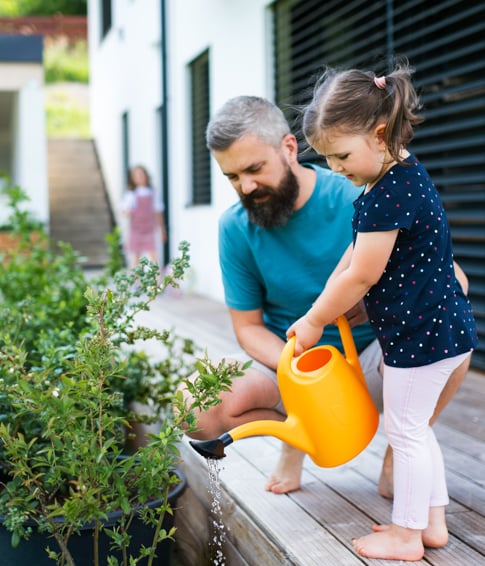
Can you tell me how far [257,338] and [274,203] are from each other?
0.40 m

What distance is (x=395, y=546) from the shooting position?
1933 mm

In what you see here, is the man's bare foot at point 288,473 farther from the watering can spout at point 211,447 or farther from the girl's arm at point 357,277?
the watering can spout at point 211,447

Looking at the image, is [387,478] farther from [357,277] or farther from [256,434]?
[357,277]

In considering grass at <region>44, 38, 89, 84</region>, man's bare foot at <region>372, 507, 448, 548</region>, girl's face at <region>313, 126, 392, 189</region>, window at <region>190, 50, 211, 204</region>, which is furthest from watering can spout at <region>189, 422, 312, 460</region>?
grass at <region>44, 38, 89, 84</region>

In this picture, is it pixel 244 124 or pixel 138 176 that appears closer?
pixel 244 124

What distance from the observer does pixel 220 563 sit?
2.34 m

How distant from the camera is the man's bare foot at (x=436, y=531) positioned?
1.98 meters

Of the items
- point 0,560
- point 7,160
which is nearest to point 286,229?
point 0,560

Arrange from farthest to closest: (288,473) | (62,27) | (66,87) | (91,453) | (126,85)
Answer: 1. (62,27)
2. (66,87)
3. (126,85)
4. (288,473)
5. (91,453)

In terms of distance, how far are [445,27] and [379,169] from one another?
2.97 m

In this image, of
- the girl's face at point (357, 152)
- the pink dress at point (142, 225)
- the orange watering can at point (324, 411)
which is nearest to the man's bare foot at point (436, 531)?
the orange watering can at point (324, 411)

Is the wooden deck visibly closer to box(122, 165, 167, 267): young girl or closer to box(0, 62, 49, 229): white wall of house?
box(122, 165, 167, 267): young girl

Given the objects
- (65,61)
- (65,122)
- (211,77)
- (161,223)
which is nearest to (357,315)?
(211,77)

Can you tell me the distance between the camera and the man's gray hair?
2.29 m
